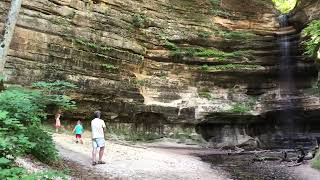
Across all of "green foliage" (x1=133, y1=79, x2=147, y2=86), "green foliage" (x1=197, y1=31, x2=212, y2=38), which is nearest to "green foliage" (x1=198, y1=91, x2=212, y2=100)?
"green foliage" (x1=197, y1=31, x2=212, y2=38)

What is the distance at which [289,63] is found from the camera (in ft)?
88.3

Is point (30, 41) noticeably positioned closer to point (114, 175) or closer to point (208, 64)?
point (114, 175)

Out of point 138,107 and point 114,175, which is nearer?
point 114,175

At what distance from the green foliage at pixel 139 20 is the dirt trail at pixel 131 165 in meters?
10.5

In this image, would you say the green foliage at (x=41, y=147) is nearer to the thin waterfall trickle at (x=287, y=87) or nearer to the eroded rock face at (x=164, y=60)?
the eroded rock face at (x=164, y=60)

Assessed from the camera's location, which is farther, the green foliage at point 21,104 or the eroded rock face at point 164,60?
the eroded rock face at point 164,60

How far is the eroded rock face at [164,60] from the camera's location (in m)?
19.3

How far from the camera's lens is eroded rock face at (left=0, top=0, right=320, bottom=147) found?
63.4 feet

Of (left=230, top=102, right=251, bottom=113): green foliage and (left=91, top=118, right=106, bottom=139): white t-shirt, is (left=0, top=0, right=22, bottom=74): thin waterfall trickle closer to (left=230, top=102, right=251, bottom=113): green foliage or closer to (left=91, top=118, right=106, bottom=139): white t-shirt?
(left=91, top=118, right=106, bottom=139): white t-shirt

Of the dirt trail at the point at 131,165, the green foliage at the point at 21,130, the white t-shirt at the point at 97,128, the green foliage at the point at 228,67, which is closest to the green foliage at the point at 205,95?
the green foliage at the point at 228,67

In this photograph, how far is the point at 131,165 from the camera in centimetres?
1202

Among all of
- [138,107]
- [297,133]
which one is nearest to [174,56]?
[138,107]

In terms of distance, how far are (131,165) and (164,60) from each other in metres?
13.7

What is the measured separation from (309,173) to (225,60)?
14.5 m
